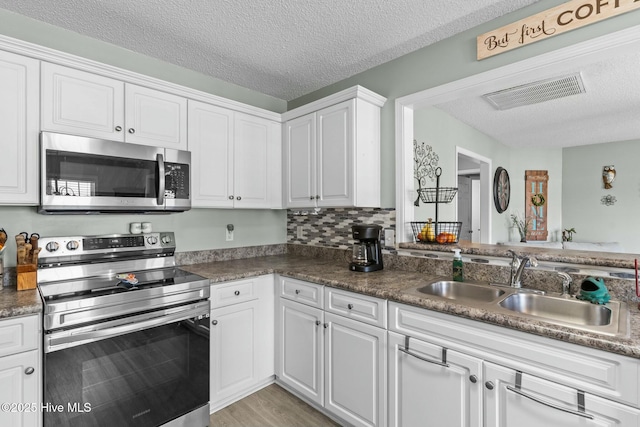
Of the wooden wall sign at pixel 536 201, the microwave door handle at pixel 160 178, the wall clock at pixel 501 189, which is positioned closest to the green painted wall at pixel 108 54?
the microwave door handle at pixel 160 178

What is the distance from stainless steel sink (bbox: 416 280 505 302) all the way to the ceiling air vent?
189cm

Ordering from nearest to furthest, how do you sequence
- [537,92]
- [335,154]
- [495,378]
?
[495,378], [335,154], [537,92]

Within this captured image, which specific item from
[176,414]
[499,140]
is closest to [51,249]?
[176,414]

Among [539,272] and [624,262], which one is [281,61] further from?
[624,262]

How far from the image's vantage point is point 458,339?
4.82 ft

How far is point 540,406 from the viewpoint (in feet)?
4.06

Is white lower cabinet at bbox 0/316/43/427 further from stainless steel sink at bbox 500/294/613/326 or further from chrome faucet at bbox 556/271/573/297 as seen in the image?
chrome faucet at bbox 556/271/573/297

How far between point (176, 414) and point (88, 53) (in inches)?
93.5

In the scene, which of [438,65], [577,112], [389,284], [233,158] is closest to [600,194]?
[577,112]

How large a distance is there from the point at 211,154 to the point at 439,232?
1.86 meters

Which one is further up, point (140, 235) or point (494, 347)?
point (140, 235)

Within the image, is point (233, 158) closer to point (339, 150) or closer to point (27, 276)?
point (339, 150)

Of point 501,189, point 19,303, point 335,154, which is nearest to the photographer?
point 19,303

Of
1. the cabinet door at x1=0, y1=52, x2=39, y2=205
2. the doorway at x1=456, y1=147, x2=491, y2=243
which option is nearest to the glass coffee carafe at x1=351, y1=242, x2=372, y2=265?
the cabinet door at x1=0, y1=52, x2=39, y2=205
